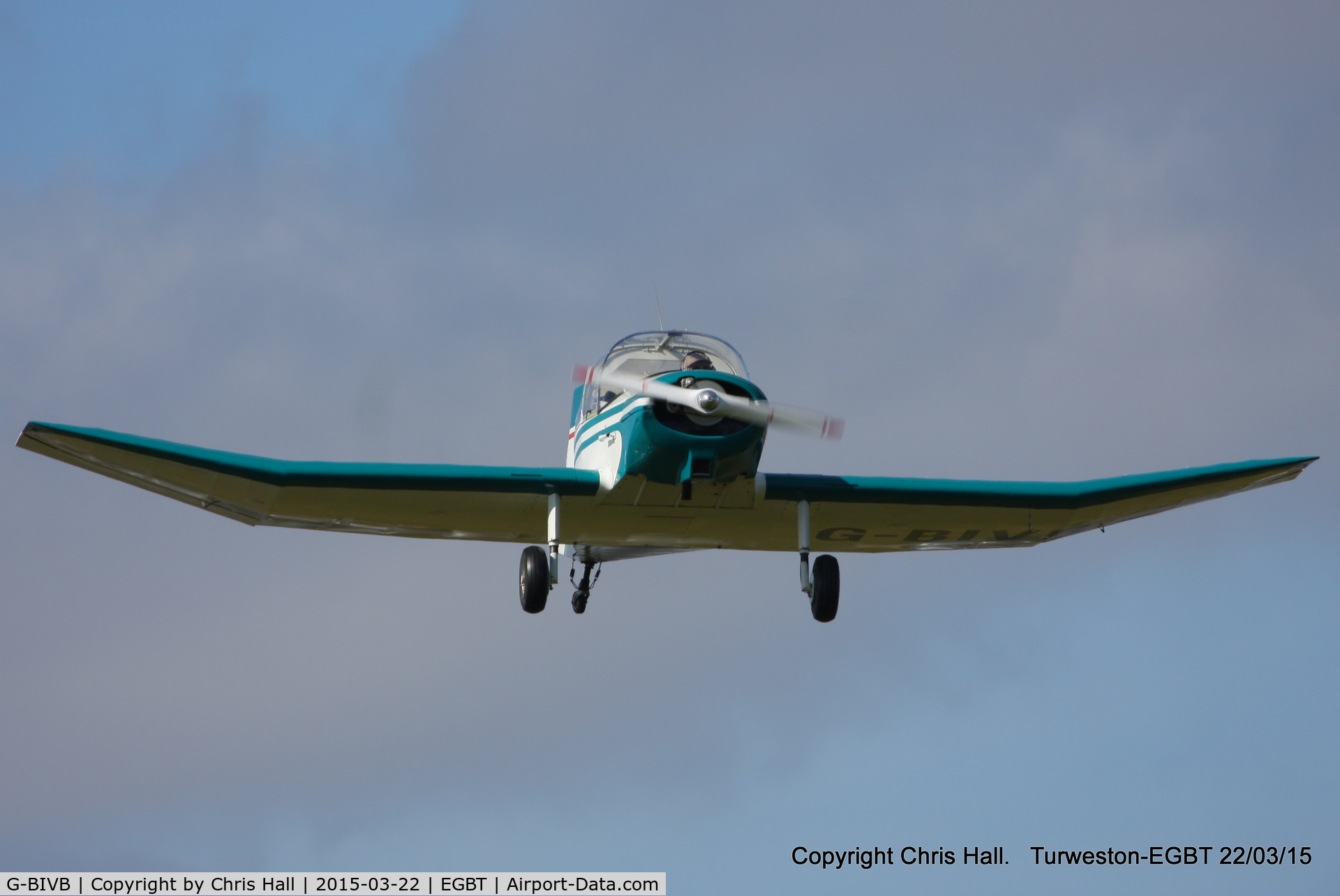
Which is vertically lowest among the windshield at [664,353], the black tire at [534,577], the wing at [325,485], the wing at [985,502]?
the black tire at [534,577]

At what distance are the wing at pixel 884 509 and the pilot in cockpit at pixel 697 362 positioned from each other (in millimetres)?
1581

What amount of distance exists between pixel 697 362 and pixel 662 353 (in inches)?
41.3

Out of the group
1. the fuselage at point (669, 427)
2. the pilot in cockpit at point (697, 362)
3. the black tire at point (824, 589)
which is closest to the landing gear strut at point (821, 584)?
the black tire at point (824, 589)

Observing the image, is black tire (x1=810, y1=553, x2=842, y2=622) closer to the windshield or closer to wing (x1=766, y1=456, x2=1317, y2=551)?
wing (x1=766, y1=456, x2=1317, y2=551)

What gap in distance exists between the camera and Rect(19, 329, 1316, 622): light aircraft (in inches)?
901

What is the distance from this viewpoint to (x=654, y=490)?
23906 millimetres

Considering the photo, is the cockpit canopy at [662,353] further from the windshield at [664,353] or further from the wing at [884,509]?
the wing at [884,509]

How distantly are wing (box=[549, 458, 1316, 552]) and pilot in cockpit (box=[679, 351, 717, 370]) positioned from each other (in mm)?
1581

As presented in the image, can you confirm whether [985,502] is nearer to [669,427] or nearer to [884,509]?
[884,509]

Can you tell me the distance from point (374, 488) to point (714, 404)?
17.9ft

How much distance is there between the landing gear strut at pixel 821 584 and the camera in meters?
24.6

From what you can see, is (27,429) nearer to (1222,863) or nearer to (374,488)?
(374,488)

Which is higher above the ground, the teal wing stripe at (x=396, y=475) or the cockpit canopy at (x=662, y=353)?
the cockpit canopy at (x=662, y=353)

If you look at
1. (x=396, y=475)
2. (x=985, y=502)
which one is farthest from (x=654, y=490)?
(x=985, y=502)
